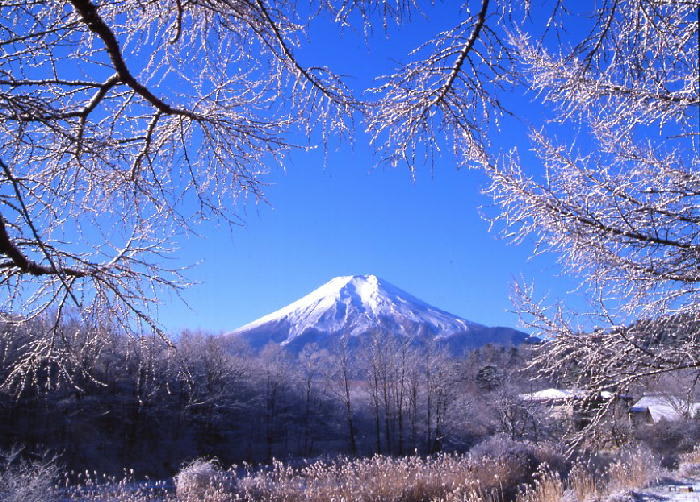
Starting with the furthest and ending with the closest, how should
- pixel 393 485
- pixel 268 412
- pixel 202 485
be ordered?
pixel 268 412
pixel 202 485
pixel 393 485

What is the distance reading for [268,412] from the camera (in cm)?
4322

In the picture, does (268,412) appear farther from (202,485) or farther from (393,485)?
(393,485)

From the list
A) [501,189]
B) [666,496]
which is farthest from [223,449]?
[501,189]

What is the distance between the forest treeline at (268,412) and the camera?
97.0 ft

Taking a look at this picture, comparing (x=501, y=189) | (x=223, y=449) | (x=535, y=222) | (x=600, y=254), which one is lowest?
(x=223, y=449)

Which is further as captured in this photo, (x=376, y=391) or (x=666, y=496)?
(x=376, y=391)

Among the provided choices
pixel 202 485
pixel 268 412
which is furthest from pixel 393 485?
pixel 268 412

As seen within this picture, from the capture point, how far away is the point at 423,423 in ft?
136

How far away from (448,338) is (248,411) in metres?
159

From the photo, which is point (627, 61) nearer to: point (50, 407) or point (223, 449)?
point (50, 407)

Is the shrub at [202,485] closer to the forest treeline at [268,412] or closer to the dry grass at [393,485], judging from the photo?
the dry grass at [393,485]

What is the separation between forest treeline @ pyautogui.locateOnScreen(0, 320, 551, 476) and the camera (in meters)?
29.6

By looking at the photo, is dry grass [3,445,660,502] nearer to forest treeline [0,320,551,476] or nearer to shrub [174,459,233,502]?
shrub [174,459,233,502]

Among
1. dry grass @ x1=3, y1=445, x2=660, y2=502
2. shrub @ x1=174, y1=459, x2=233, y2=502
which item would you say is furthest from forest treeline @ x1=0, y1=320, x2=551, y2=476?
dry grass @ x1=3, y1=445, x2=660, y2=502
